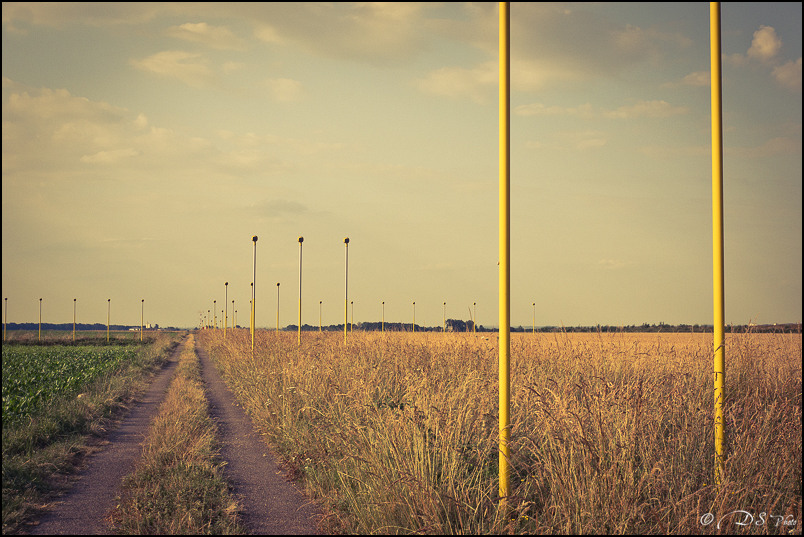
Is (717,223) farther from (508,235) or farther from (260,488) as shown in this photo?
(260,488)

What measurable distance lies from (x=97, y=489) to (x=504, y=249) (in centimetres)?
742

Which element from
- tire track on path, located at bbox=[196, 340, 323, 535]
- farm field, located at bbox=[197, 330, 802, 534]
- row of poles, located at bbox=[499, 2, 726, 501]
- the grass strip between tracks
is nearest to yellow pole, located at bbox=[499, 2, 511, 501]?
row of poles, located at bbox=[499, 2, 726, 501]

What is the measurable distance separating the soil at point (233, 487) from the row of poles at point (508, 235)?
116 inches

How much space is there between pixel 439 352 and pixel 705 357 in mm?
7598

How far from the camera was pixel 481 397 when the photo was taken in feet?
32.0

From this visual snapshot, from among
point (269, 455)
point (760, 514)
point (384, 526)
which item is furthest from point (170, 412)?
point (760, 514)

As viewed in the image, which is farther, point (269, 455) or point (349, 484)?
point (269, 455)

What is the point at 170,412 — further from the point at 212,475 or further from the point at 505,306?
the point at 505,306

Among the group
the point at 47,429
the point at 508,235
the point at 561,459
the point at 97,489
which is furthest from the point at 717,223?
the point at 47,429

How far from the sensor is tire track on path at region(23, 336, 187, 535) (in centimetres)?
726

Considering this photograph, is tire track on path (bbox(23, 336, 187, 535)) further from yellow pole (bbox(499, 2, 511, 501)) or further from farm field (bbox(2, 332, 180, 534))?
yellow pole (bbox(499, 2, 511, 501))

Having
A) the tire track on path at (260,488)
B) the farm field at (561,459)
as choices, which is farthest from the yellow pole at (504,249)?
the tire track on path at (260,488)

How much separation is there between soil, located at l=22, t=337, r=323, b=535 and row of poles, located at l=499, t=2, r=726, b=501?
2957 mm

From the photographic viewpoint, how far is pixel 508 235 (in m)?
6.59
